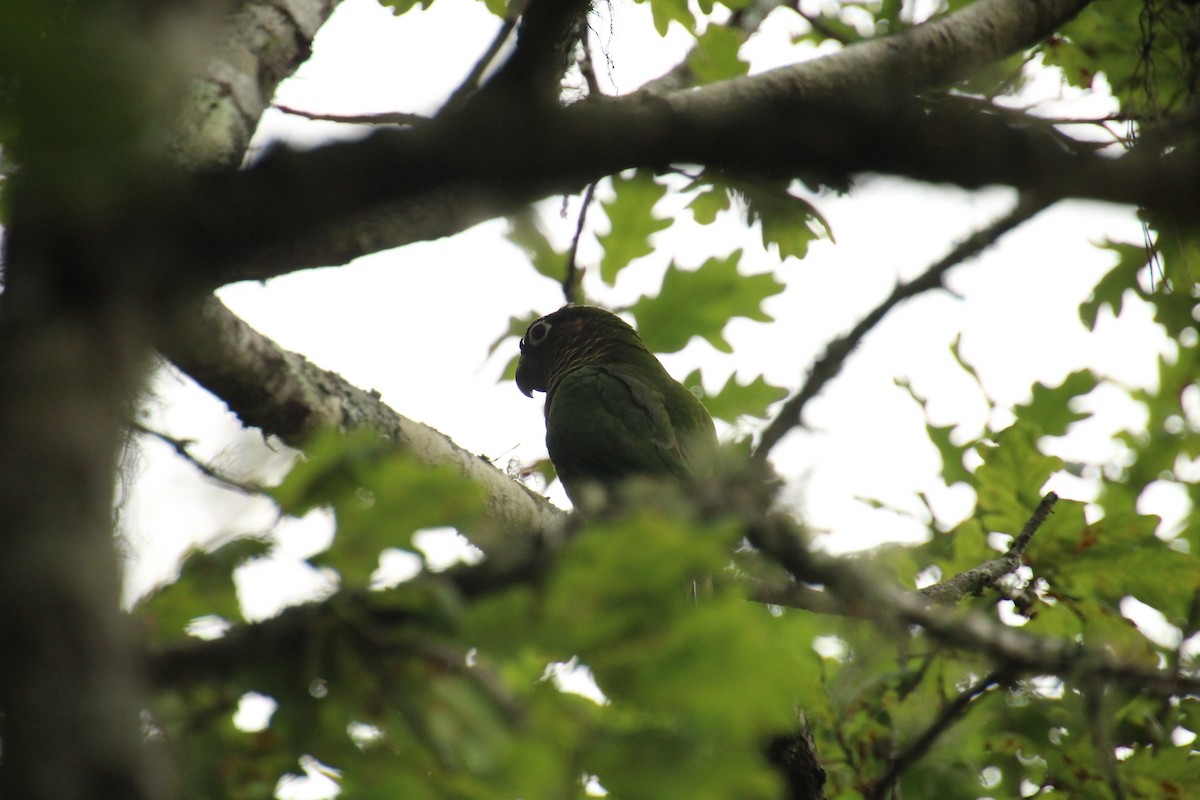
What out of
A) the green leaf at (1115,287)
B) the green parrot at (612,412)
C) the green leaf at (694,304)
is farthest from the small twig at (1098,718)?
the green leaf at (1115,287)

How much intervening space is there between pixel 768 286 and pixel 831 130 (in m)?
4.65

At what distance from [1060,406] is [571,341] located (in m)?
3.03

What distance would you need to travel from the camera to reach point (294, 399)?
10.3 ft

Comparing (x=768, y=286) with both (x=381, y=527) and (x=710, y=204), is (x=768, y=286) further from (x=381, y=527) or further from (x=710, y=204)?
(x=381, y=527)

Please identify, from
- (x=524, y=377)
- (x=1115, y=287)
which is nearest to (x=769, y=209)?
(x=1115, y=287)

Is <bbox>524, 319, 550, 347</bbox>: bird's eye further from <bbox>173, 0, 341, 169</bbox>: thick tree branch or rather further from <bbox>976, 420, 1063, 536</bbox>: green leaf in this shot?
<bbox>173, 0, 341, 169</bbox>: thick tree branch

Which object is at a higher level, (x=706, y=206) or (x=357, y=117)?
(x=706, y=206)

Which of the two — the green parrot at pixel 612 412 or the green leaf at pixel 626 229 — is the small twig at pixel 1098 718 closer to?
the green parrot at pixel 612 412

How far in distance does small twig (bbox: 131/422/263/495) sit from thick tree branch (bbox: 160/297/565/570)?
23 centimetres

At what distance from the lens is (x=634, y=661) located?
111cm

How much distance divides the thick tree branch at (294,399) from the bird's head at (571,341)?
2447 millimetres

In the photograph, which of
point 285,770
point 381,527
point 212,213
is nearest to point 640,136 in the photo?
point 212,213

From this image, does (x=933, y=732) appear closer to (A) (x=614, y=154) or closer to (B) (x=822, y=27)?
(A) (x=614, y=154)

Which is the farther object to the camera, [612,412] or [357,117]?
[612,412]
